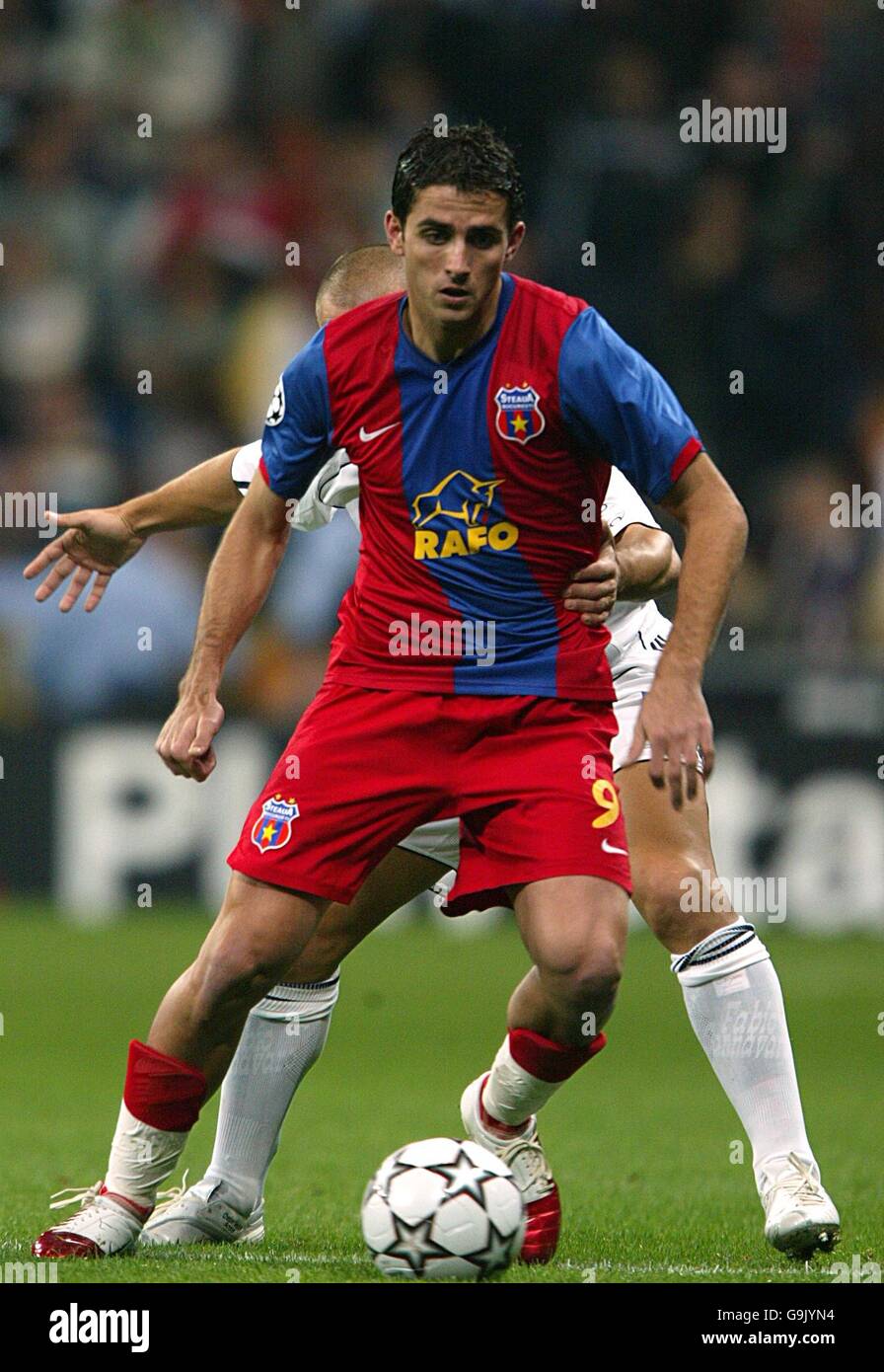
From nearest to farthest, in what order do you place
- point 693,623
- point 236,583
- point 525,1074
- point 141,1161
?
point 693,623 → point 141,1161 → point 236,583 → point 525,1074

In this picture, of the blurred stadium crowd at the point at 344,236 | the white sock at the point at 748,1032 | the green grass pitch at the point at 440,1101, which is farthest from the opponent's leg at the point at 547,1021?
the blurred stadium crowd at the point at 344,236

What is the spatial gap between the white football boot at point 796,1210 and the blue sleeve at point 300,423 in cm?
176

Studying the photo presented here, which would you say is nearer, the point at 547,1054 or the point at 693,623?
the point at 693,623

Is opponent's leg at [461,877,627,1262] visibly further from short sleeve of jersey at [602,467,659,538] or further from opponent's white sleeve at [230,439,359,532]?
opponent's white sleeve at [230,439,359,532]

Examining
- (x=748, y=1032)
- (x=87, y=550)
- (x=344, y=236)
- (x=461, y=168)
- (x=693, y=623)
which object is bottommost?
(x=748, y=1032)

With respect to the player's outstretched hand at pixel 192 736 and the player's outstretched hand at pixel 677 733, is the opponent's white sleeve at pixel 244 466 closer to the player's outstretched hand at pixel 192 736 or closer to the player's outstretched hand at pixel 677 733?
the player's outstretched hand at pixel 192 736

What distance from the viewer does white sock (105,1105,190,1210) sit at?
14.9ft

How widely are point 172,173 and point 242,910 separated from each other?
931cm

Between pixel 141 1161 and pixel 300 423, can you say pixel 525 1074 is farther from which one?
pixel 300 423

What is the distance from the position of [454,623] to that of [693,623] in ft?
1.74

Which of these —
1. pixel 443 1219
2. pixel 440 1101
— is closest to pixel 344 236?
pixel 440 1101

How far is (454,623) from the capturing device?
4570 millimetres

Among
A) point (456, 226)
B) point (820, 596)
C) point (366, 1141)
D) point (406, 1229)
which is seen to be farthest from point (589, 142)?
point (406, 1229)

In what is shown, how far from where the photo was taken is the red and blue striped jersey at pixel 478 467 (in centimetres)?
445
